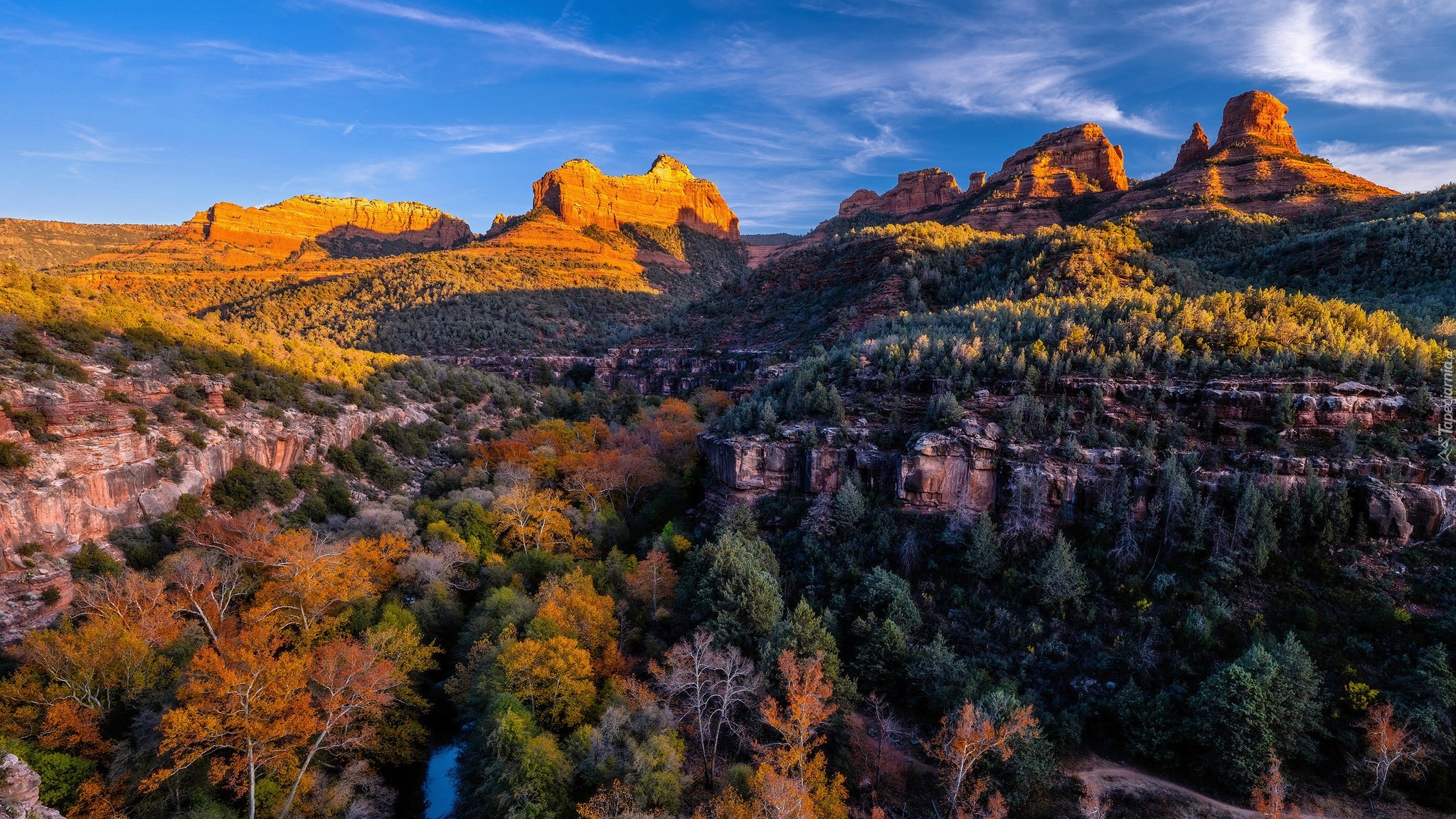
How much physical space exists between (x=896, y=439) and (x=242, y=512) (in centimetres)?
3681

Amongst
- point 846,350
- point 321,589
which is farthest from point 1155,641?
point 321,589

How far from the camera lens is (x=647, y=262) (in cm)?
13738

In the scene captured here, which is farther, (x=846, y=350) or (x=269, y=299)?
(x=269, y=299)

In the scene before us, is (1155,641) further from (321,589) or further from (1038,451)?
(321,589)

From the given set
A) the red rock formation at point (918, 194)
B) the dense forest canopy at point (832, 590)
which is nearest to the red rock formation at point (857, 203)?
the red rock formation at point (918, 194)

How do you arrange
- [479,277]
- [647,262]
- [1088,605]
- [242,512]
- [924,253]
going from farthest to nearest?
[647,262], [479,277], [924,253], [242,512], [1088,605]

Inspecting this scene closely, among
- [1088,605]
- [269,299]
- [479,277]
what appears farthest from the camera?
[479,277]

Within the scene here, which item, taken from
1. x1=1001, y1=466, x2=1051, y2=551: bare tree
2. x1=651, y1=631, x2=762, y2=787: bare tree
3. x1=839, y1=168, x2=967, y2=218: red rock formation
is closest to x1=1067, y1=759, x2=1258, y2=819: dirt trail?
x1=1001, y1=466, x2=1051, y2=551: bare tree

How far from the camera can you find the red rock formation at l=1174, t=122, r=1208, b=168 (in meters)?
87.6

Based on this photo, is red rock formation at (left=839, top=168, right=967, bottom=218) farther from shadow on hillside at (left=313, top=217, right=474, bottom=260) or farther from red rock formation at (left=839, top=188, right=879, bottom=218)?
shadow on hillside at (left=313, top=217, right=474, bottom=260)

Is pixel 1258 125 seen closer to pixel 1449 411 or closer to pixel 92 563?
pixel 1449 411

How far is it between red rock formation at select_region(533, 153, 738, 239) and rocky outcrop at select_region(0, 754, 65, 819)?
13815 cm

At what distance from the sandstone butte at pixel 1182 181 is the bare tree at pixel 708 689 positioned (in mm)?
76684

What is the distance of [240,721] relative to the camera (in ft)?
57.1
